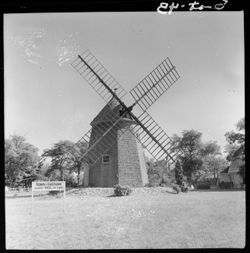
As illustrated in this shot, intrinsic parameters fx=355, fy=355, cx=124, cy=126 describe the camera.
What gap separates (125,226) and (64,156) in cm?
971

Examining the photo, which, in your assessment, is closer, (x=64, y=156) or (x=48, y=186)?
(x=48, y=186)

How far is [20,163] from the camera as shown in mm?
15953

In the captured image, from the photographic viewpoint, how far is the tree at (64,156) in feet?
57.6

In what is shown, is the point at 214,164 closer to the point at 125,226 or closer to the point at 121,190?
the point at 121,190

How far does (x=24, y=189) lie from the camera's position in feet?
54.6

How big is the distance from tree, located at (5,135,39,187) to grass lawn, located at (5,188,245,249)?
366 centimetres

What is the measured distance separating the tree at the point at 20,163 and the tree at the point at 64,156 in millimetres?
1055

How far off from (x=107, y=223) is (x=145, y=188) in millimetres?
6415

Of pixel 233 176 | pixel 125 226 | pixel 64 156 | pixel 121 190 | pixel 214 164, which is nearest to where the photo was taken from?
pixel 125 226

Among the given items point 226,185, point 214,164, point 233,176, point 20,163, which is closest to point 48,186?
point 20,163

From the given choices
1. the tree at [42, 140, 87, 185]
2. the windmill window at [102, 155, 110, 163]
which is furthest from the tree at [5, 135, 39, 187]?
the windmill window at [102, 155, 110, 163]

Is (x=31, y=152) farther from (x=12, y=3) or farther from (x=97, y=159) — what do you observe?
(x=12, y=3)

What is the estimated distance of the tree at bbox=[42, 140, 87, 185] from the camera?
17.6 metres

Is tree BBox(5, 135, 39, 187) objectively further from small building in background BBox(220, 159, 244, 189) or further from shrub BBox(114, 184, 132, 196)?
small building in background BBox(220, 159, 244, 189)
